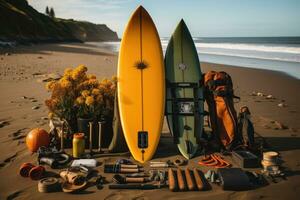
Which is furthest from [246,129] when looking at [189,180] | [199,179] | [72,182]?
[72,182]

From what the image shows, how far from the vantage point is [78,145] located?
15.6ft

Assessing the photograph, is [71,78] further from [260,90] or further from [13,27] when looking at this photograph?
[13,27]

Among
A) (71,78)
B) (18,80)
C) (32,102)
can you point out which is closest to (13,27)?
(18,80)

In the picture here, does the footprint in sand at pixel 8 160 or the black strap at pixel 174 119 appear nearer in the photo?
the footprint in sand at pixel 8 160

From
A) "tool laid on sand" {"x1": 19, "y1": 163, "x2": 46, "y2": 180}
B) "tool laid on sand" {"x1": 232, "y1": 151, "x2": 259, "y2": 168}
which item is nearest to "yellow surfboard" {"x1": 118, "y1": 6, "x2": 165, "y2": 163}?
"tool laid on sand" {"x1": 232, "y1": 151, "x2": 259, "y2": 168}

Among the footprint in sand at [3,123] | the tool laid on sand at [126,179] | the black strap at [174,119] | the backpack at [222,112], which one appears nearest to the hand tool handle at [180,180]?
the tool laid on sand at [126,179]

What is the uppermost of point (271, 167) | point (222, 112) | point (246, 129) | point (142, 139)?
point (222, 112)

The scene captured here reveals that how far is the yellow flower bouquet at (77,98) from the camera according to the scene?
5.07m

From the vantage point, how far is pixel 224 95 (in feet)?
16.8

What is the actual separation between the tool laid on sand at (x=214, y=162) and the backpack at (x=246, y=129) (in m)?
0.55

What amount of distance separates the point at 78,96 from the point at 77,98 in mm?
232

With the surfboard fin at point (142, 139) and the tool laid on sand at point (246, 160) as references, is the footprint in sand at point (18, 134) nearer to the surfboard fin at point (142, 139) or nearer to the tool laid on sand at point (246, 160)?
the surfboard fin at point (142, 139)

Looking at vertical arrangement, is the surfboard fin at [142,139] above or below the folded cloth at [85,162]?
above

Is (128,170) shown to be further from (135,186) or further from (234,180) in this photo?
(234,180)
